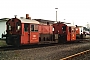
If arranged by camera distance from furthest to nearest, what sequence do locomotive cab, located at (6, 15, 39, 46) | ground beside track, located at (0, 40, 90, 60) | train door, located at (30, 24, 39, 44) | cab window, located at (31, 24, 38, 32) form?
cab window, located at (31, 24, 38, 32)
train door, located at (30, 24, 39, 44)
locomotive cab, located at (6, 15, 39, 46)
ground beside track, located at (0, 40, 90, 60)

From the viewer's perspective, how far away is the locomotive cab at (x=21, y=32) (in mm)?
15484

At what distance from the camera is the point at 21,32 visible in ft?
51.0

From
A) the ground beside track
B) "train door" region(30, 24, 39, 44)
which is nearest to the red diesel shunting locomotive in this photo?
"train door" region(30, 24, 39, 44)

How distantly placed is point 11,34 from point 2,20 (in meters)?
20.3

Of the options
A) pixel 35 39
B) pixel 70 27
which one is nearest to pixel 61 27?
pixel 70 27

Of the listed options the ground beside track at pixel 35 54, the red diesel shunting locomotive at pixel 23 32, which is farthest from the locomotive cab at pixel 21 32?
the ground beside track at pixel 35 54

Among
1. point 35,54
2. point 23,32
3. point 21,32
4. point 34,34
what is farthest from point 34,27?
point 35,54

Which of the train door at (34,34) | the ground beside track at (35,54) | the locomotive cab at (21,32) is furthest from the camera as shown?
the train door at (34,34)

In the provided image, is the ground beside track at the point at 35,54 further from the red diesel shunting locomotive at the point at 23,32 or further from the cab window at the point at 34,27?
the cab window at the point at 34,27

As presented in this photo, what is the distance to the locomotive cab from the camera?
15484mm

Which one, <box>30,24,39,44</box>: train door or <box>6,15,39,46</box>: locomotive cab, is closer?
<box>6,15,39,46</box>: locomotive cab

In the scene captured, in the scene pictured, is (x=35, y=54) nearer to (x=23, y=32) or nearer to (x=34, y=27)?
(x=23, y=32)

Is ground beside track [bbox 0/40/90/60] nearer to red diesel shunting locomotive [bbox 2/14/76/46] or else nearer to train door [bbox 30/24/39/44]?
red diesel shunting locomotive [bbox 2/14/76/46]

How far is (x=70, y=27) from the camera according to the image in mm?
24016
